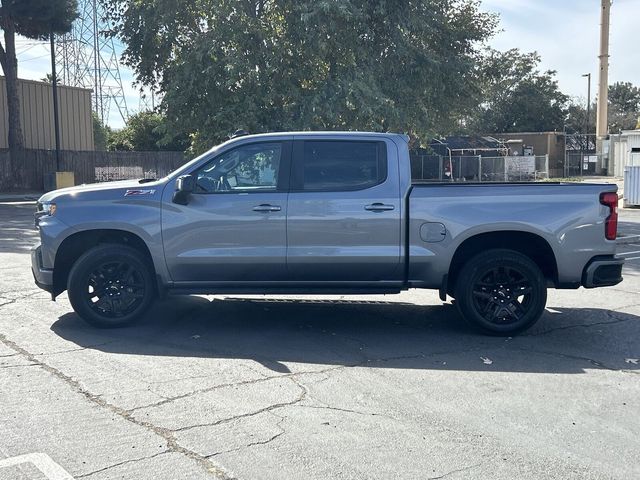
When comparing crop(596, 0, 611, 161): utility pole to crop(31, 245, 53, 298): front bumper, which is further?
crop(596, 0, 611, 161): utility pole

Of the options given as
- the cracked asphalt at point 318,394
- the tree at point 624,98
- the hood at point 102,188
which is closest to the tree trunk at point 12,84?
the cracked asphalt at point 318,394

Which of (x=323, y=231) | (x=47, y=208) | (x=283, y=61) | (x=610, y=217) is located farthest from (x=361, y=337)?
(x=283, y=61)

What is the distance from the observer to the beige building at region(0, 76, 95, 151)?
127ft

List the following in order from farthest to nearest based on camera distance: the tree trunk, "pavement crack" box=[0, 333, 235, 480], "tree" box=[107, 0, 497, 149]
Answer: the tree trunk, "tree" box=[107, 0, 497, 149], "pavement crack" box=[0, 333, 235, 480]

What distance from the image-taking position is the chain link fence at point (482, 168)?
136 feet

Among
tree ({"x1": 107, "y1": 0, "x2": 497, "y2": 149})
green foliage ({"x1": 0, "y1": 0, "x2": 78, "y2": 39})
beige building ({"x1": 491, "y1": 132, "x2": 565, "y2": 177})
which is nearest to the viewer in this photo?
tree ({"x1": 107, "y1": 0, "x2": 497, "y2": 149})

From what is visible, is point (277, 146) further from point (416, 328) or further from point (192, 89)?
point (192, 89)

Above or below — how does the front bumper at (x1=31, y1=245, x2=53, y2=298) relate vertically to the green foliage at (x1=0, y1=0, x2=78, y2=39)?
below

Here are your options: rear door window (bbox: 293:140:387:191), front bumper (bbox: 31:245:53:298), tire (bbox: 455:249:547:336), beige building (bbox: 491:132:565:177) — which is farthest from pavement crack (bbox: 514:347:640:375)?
beige building (bbox: 491:132:565:177)

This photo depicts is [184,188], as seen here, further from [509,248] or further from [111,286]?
[509,248]

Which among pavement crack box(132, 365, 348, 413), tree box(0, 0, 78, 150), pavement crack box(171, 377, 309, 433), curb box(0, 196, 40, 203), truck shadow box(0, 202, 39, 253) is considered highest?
tree box(0, 0, 78, 150)

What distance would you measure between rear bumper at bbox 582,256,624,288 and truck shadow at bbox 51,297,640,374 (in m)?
0.58

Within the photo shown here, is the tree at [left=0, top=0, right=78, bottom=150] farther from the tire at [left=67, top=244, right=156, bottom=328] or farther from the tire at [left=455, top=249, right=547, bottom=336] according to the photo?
the tire at [left=455, top=249, right=547, bottom=336]

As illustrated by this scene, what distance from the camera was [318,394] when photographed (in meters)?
5.12
